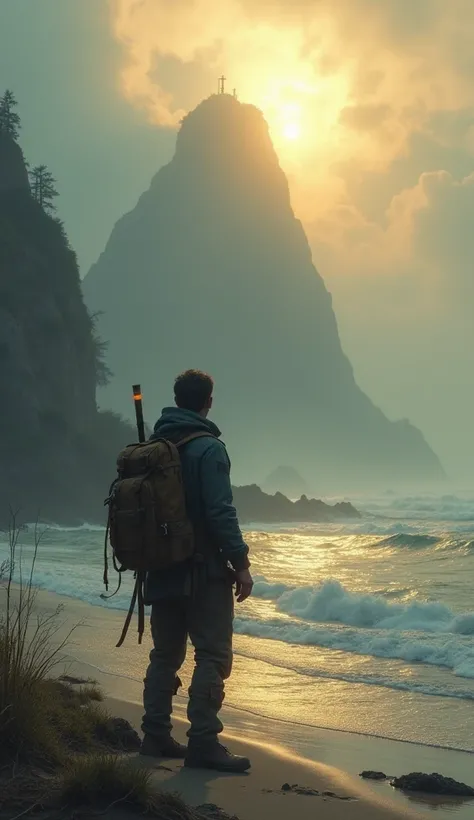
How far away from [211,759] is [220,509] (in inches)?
47.9

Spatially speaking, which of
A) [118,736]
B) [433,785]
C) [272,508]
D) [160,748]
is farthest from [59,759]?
[272,508]

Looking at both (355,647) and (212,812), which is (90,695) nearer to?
(212,812)

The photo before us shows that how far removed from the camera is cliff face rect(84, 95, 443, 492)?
162625 mm

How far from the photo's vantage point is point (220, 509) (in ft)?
15.3

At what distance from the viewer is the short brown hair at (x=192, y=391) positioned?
5.01 m

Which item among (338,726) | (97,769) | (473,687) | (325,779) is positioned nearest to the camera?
(97,769)

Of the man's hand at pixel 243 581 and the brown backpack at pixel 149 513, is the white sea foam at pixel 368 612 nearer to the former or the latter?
the man's hand at pixel 243 581

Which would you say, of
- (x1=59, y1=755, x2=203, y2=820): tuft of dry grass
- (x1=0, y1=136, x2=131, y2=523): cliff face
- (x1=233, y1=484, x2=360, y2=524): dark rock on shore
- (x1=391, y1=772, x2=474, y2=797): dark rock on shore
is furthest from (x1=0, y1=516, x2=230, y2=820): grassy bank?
(x1=233, y1=484, x2=360, y2=524): dark rock on shore

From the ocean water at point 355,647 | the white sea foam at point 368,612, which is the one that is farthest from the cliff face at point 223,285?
the white sea foam at point 368,612

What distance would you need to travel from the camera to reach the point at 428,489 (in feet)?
588

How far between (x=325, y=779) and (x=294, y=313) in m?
162

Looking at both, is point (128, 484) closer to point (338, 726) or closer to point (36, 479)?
point (338, 726)

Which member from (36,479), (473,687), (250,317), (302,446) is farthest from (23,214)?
(302,446)

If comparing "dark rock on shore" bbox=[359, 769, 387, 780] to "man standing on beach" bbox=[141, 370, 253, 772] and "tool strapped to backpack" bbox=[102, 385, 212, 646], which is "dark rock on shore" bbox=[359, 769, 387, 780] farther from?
"tool strapped to backpack" bbox=[102, 385, 212, 646]
